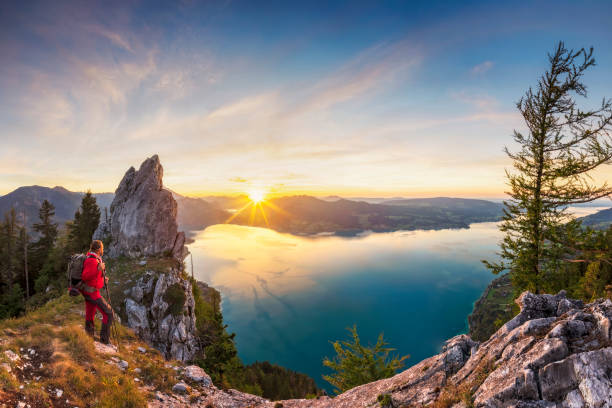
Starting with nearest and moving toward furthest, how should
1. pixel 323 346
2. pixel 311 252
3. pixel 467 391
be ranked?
pixel 467 391, pixel 323 346, pixel 311 252

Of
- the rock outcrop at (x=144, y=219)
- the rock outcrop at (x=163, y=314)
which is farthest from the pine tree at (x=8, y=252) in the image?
the rock outcrop at (x=163, y=314)

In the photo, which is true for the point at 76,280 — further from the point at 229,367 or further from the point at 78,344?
the point at 229,367

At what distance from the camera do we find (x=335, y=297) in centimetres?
9938

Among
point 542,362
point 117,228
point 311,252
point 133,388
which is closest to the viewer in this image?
point 542,362

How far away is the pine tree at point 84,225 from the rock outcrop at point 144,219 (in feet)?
15.3

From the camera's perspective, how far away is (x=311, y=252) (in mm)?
169250

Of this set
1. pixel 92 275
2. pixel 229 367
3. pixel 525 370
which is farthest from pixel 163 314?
pixel 525 370

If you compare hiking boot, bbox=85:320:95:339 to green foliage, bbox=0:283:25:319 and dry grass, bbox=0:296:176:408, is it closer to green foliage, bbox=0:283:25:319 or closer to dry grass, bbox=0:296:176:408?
dry grass, bbox=0:296:176:408

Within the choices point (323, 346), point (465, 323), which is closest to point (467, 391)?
point (323, 346)

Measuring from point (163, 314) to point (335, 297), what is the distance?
8289 centimetres

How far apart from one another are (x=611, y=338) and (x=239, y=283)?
116920 millimetres

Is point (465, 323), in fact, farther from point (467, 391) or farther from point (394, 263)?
point (467, 391)

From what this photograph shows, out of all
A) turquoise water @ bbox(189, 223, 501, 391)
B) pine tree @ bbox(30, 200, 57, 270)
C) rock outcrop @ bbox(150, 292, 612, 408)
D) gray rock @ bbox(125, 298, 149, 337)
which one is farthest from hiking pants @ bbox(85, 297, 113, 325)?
turquoise water @ bbox(189, 223, 501, 391)

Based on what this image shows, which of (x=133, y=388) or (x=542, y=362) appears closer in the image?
(x=542, y=362)
